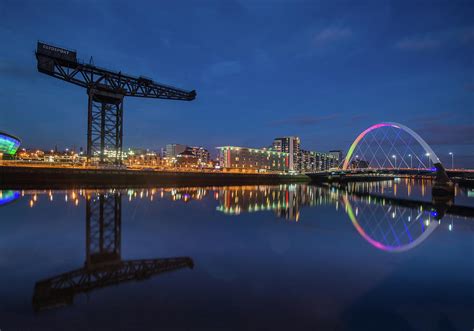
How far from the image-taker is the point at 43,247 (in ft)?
30.2

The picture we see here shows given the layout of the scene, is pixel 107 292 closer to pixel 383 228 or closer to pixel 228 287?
pixel 228 287

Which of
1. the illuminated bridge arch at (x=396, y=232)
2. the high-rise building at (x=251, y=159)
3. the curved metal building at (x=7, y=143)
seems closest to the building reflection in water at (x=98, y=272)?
the illuminated bridge arch at (x=396, y=232)

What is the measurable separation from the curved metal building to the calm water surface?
67.8 metres

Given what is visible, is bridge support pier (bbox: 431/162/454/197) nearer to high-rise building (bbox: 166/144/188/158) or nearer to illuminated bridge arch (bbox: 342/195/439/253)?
illuminated bridge arch (bbox: 342/195/439/253)

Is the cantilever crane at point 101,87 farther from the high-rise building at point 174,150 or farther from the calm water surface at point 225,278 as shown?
the high-rise building at point 174,150

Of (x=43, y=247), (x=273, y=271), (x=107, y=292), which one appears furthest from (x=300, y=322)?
(x=43, y=247)

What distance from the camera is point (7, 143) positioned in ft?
218

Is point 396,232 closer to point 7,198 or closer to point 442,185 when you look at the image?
point 442,185

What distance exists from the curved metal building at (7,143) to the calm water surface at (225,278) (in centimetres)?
6777

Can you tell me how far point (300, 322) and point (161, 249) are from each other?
19.4ft

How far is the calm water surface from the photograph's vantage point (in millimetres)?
4887

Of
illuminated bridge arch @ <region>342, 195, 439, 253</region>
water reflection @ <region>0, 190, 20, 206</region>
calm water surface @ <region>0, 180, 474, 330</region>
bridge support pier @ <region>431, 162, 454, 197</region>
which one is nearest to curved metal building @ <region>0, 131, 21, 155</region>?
water reflection @ <region>0, 190, 20, 206</region>

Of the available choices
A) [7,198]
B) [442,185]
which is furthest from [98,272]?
[442,185]

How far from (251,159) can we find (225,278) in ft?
368
